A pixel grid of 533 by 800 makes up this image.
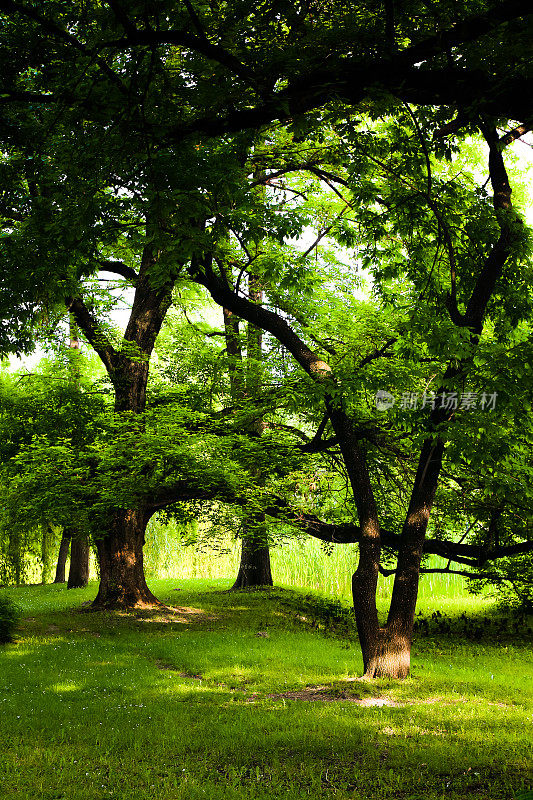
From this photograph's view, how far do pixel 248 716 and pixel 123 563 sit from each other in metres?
7.56

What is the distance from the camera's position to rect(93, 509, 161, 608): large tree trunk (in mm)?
13836

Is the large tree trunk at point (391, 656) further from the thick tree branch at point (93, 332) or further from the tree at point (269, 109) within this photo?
the thick tree branch at point (93, 332)

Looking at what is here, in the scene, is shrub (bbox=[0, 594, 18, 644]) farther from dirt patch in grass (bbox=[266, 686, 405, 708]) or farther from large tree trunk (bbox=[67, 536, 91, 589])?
large tree trunk (bbox=[67, 536, 91, 589])

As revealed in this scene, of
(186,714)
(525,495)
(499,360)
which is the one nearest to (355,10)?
(499,360)

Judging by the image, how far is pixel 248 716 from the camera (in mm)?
6914

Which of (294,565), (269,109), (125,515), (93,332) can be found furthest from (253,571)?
(269,109)

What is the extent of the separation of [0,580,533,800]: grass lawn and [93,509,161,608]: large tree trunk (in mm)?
1062

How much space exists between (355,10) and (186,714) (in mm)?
6993

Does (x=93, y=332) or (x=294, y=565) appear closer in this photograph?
(x=93, y=332)

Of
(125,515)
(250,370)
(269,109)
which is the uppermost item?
(269,109)

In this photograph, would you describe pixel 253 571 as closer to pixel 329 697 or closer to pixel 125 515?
pixel 125 515

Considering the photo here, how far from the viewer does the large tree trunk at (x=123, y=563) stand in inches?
545

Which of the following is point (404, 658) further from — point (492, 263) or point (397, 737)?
point (492, 263)

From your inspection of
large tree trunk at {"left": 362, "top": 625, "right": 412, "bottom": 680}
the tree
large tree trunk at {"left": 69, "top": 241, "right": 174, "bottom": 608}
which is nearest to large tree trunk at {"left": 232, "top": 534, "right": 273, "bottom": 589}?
large tree trunk at {"left": 69, "top": 241, "right": 174, "bottom": 608}
